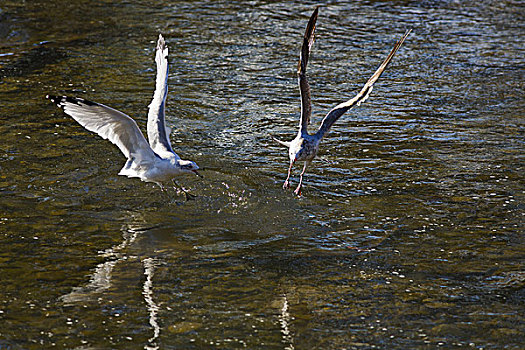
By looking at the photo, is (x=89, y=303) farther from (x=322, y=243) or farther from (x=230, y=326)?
(x=322, y=243)

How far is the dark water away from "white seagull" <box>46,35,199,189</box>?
15.3 inches

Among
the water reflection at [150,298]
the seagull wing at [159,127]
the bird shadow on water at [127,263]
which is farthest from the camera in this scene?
the seagull wing at [159,127]

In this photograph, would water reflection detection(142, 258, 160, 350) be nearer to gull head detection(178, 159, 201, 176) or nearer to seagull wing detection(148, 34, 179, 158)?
gull head detection(178, 159, 201, 176)

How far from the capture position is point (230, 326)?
5316 mm

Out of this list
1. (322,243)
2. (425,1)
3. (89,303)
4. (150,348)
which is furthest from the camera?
(425,1)

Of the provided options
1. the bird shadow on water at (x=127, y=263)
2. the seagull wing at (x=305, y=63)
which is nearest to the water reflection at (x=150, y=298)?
the bird shadow on water at (x=127, y=263)

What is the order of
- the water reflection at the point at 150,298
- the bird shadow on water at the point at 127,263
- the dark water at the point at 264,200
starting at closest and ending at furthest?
the water reflection at the point at 150,298
the dark water at the point at 264,200
the bird shadow on water at the point at 127,263

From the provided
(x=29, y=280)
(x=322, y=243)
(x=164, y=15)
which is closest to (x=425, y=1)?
(x=164, y=15)

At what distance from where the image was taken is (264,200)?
24.8 ft

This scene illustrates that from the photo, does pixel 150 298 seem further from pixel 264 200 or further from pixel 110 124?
pixel 264 200

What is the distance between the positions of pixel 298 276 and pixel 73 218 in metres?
2.29

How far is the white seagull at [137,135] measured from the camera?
6852 mm

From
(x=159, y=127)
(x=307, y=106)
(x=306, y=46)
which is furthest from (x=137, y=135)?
(x=306, y=46)

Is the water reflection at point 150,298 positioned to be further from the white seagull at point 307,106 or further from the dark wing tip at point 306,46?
the dark wing tip at point 306,46
